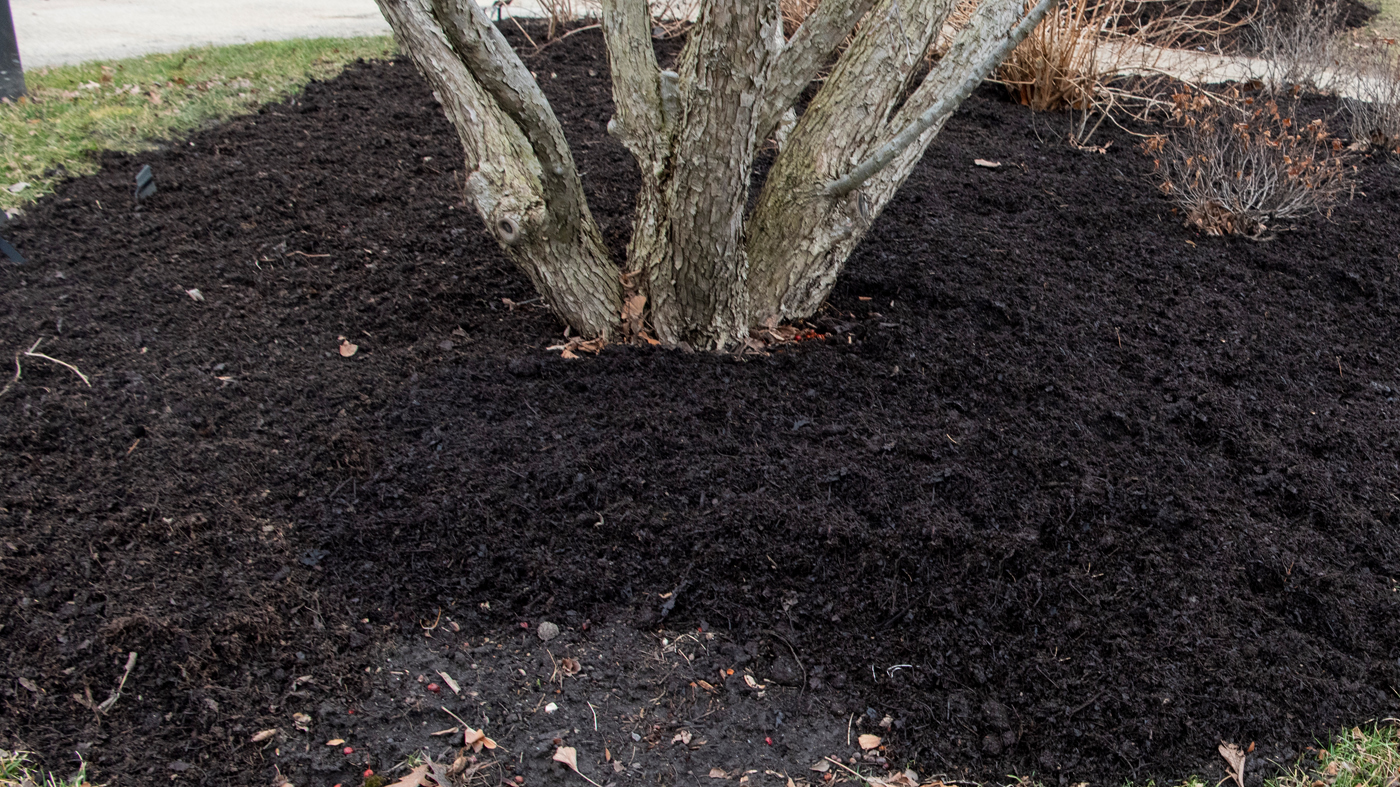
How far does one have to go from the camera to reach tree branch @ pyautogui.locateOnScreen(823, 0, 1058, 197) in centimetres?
249

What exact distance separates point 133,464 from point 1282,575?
334 centimetres

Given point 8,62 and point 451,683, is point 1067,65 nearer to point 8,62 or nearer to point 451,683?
point 451,683

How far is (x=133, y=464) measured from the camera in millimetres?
2783

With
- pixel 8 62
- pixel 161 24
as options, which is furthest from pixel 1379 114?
pixel 161 24

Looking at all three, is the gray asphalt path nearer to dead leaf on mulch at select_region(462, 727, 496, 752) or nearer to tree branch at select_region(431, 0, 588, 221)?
tree branch at select_region(431, 0, 588, 221)

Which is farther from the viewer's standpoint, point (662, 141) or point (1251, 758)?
point (662, 141)

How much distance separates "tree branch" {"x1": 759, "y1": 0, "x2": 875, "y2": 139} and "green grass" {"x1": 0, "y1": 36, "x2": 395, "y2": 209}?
11.8ft

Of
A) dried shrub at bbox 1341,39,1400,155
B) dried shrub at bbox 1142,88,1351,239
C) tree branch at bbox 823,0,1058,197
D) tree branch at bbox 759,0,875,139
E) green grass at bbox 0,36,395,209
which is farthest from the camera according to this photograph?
dried shrub at bbox 1341,39,1400,155

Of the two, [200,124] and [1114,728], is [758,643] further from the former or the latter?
[200,124]

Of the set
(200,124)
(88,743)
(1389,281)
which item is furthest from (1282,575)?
(200,124)

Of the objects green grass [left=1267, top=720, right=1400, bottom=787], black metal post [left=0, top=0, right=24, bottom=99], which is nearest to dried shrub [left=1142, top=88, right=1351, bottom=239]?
green grass [left=1267, top=720, right=1400, bottom=787]

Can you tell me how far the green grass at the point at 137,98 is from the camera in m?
4.79

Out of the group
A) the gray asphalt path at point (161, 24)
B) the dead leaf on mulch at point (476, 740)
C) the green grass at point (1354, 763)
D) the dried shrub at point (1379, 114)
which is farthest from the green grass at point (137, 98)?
the dried shrub at point (1379, 114)

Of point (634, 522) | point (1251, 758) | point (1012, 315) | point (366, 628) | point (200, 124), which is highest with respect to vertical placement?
point (200, 124)
